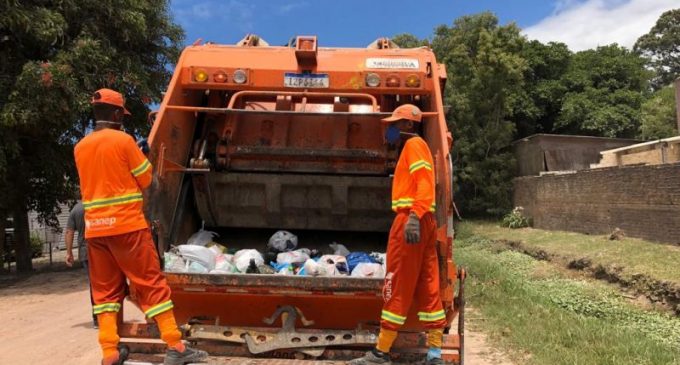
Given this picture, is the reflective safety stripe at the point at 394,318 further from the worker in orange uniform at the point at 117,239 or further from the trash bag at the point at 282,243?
the trash bag at the point at 282,243

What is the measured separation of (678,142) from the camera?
543 inches

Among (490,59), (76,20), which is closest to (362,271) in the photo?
(76,20)

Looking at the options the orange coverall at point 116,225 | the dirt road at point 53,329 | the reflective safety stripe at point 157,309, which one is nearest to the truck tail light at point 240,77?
the orange coverall at point 116,225

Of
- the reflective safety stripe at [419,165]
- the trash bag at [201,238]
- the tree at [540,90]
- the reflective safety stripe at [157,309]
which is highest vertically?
the tree at [540,90]

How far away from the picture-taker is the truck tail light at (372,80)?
4266 mm

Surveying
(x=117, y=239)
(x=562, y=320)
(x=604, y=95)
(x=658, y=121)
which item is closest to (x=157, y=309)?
(x=117, y=239)

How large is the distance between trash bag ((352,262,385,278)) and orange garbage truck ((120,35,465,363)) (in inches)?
6.8

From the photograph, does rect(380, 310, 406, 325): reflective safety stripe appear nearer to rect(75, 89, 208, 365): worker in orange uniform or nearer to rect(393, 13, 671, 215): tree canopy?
rect(75, 89, 208, 365): worker in orange uniform

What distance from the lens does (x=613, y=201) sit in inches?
513

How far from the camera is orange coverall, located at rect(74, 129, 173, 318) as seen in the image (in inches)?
126

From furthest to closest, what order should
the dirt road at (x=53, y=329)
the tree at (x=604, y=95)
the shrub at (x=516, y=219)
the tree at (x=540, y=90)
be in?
the tree at (x=540, y=90) < the tree at (x=604, y=95) < the shrub at (x=516, y=219) < the dirt road at (x=53, y=329)

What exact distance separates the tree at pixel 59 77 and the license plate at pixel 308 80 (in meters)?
6.16

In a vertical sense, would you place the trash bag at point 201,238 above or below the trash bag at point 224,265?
above

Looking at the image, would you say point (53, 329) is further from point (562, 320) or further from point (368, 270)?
point (562, 320)
